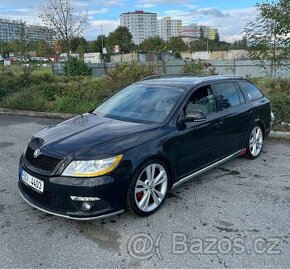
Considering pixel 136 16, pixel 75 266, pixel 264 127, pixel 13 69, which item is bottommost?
pixel 75 266

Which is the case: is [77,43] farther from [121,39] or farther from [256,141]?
[121,39]

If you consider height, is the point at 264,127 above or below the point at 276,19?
below

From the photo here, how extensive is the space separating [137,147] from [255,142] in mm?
2891

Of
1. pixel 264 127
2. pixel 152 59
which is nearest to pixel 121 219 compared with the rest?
pixel 264 127

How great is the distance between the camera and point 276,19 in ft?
34.8

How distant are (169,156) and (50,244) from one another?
1583 millimetres

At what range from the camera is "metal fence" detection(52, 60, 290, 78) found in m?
11.4

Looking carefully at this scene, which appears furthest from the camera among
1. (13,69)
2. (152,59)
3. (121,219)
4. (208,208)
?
(13,69)

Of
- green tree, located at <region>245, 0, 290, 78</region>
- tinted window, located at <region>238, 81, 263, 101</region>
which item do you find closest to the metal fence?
green tree, located at <region>245, 0, 290, 78</region>

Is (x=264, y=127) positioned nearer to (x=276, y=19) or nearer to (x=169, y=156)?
(x=169, y=156)

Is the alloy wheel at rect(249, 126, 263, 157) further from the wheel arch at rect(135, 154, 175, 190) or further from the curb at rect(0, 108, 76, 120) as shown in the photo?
the curb at rect(0, 108, 76, 120)

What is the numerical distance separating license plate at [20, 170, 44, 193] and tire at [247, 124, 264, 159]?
3.44m

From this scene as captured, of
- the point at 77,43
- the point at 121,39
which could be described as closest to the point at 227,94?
the point at 77,43

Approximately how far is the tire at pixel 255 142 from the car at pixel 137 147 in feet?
0.64
